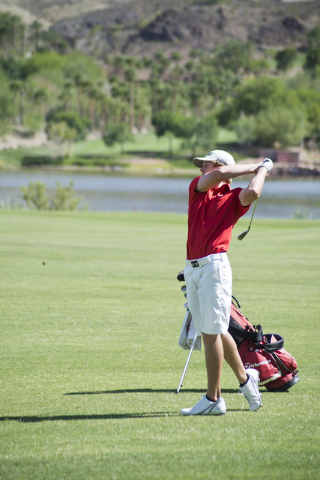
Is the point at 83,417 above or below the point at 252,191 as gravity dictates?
below

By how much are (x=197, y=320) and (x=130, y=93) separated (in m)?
162

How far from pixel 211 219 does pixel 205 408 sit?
55.6 inches

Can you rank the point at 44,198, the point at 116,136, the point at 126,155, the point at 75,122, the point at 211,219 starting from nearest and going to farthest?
1. the point at 211,219
2. the point at 44,198
3. the point at 126,155
4. the point at 116,136
5. the point at 75,122

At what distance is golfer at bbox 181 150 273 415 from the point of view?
430 cm

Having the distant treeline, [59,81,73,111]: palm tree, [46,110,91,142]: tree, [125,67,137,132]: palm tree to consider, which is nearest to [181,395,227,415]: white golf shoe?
the distant treeline

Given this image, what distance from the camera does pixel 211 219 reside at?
440cm

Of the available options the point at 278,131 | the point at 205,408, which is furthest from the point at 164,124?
the point at 205,408

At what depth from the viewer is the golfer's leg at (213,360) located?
439 centimetres

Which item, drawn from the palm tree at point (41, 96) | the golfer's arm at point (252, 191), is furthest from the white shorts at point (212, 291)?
the palm tree at point (41, 96)

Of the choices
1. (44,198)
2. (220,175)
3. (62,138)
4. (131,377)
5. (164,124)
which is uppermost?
(164,124)

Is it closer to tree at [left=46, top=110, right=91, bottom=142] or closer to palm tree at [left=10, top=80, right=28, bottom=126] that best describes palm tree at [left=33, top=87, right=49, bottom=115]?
palm tree at [left=10, top=80, right=28, bottom=126]

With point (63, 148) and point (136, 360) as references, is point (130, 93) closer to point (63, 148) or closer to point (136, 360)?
point (63, 148)

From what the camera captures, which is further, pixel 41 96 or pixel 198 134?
pixel 41 96

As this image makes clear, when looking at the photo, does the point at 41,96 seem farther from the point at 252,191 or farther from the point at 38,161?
the point at 252,191
